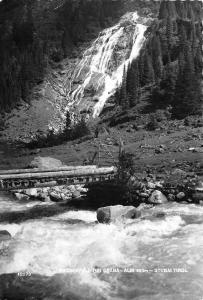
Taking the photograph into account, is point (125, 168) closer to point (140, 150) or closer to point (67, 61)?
point (140, 150)

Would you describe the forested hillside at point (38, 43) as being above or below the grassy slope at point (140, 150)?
above

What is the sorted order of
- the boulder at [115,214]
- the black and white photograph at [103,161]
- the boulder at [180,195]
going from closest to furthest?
1. the black and white photograph at [103,161]
2. the boulder at [115,214]
3. the boulder at [180,195]

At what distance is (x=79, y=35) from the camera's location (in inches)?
7013

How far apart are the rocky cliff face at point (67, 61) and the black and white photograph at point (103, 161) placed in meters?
0.60

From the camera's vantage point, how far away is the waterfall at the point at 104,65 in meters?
135

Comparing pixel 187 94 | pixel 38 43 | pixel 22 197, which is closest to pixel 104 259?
pixel 22 197

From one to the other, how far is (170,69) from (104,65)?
146 ft

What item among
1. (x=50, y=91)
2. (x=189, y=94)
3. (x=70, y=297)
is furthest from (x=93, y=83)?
(x=70, y=297)

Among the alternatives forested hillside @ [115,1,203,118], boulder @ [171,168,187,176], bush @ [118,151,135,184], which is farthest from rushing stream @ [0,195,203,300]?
forested hillside @ [115,1,203,118]

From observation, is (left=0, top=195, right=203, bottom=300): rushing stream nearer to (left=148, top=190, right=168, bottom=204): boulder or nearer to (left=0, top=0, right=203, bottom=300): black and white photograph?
(left=0, top=0, right=203, bottom=300): black and white photograph

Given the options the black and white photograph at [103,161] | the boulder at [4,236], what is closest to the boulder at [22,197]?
the black and white photograph at [103,161]

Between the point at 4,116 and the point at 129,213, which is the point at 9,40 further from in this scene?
the point at 129,213

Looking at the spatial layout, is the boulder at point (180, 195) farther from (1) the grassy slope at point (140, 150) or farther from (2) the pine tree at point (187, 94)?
(2) the pine tree at point (187, 94)

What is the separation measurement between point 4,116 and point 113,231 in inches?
4245
